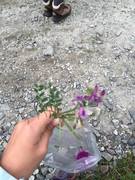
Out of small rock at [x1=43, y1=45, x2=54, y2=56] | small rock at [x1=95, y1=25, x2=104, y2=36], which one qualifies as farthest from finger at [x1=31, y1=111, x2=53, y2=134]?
small rock at [x1=95, y1=25, x2=104, y2=36]

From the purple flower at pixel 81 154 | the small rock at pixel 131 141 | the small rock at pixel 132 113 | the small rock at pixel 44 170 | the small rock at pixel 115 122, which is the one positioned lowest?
the small rock at pixel 44 170

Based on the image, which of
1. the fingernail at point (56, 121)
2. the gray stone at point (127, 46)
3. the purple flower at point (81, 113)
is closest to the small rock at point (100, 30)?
the gray stone at point (127, 46)

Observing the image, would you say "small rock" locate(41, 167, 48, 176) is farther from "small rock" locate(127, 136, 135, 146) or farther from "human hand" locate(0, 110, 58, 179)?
"human hand" locate(0, 110, 58, 179)

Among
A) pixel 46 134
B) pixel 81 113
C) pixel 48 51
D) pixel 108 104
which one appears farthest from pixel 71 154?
pixel 48 51

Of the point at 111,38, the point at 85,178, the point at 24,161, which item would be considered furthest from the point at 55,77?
the point at 24,161

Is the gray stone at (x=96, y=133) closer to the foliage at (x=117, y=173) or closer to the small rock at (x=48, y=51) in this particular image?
the foliage at (x=117, y=173)

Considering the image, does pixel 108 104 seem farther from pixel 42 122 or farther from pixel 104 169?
pixel 42 122

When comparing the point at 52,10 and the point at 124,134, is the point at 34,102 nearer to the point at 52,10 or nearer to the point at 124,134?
the point at 124,134
